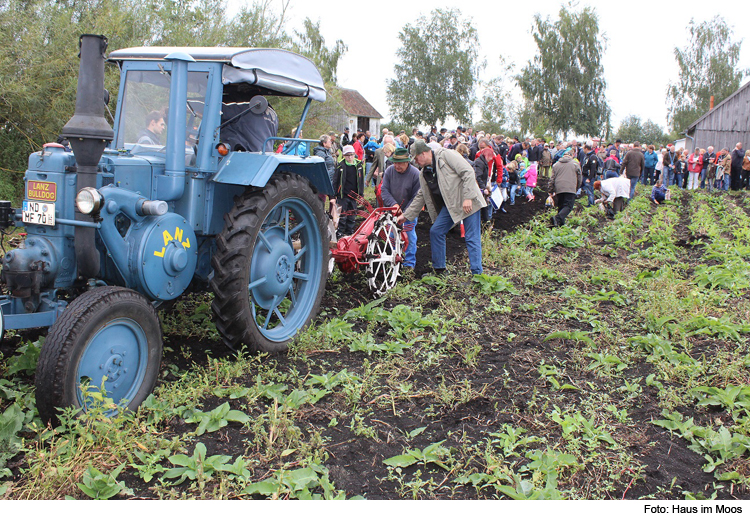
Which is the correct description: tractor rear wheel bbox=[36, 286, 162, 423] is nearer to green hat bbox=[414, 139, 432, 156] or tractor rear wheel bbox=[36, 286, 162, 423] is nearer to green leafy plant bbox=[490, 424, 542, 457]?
green leafy plant bbox=[490, 424, 542, 457]

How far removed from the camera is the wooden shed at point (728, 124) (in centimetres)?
2842

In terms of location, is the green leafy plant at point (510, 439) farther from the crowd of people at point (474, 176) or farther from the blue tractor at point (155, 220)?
the crowd of people at point (474, 176)

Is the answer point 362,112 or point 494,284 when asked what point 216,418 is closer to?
point 494,284

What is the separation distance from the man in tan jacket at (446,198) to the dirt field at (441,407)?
983mm

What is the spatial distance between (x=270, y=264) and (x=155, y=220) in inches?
40.3

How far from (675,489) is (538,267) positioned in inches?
197

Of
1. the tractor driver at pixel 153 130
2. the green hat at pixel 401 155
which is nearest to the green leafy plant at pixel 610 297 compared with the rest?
the green hat at pixel 401 155

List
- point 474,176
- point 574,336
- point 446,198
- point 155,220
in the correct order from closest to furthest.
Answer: point 155,220 < point 574,336 < point 474,176 < point 446,198

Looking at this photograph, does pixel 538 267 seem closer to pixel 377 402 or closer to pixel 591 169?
pixel 377 402

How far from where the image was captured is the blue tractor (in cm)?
320

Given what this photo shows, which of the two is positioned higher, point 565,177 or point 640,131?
point 640,131

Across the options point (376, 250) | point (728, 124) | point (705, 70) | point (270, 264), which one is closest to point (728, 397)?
point (270, 264)

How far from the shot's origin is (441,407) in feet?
12.7

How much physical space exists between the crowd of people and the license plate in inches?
165
